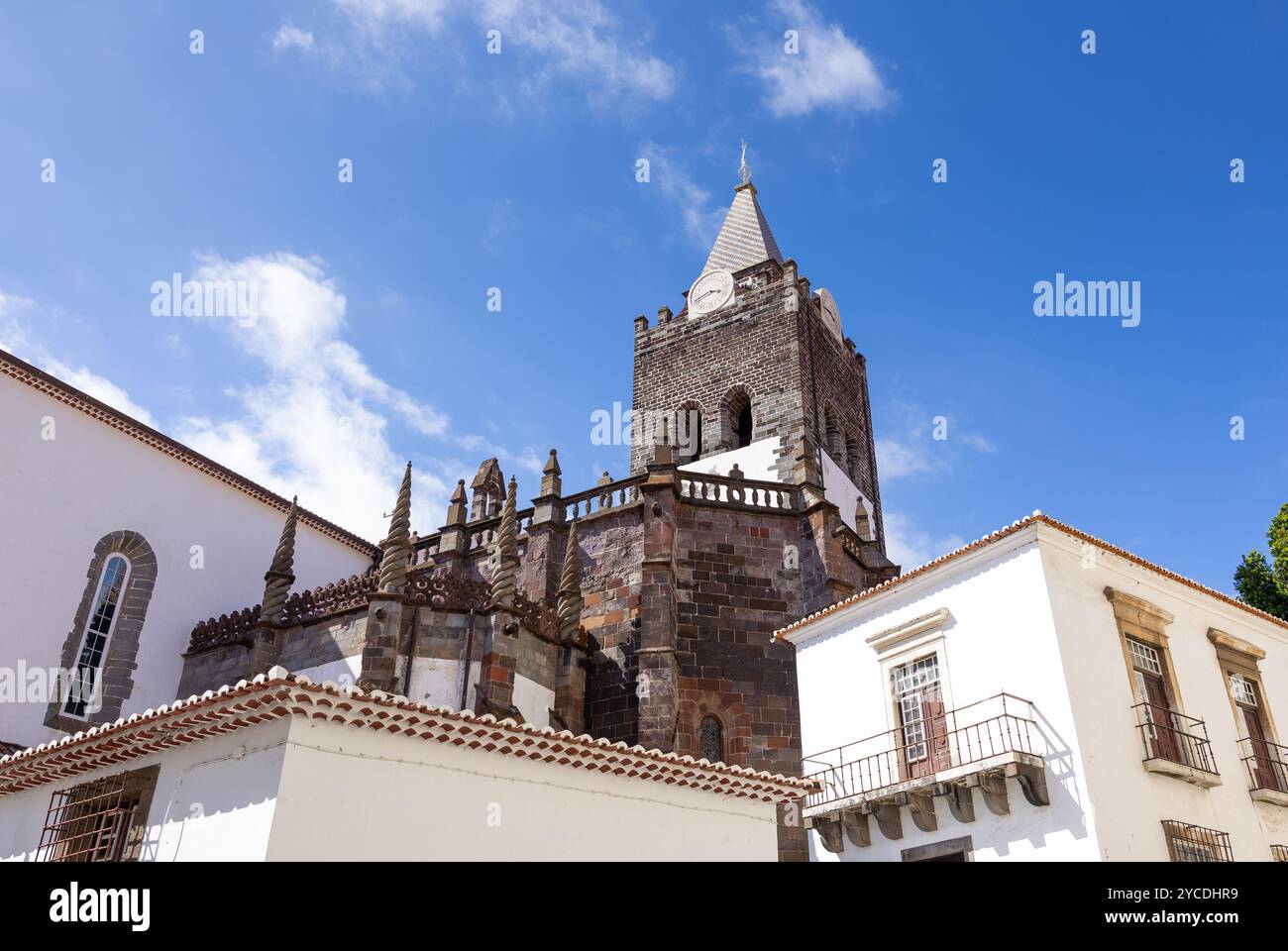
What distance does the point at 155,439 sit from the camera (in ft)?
76.3

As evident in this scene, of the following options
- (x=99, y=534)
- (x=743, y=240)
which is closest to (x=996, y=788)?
(x=99, y=534)

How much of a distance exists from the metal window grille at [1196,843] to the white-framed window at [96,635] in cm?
1963

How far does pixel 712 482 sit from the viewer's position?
23.4m

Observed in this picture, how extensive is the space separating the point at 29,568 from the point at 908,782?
55.8ft

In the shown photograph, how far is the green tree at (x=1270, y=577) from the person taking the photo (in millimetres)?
25297

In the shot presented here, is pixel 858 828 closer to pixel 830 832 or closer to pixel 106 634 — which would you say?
pixel 830 832

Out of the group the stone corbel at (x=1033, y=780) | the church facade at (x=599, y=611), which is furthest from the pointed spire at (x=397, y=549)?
the stone corbel at (x=1033, y=780)

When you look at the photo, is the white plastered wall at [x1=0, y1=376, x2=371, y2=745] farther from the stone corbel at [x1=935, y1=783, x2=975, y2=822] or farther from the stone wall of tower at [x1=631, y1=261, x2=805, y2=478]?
the stone corbel at [x1=935, y1=783, x2=975, y2=822]

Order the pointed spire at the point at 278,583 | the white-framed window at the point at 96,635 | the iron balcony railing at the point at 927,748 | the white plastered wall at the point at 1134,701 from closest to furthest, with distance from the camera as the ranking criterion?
1. the white plastered wall at the point at 1134,701
2. the iron balcony railing at the point at 927,748
3. the white-framed window at the point at 96,635
4. the pointed spire at the point at 278,583

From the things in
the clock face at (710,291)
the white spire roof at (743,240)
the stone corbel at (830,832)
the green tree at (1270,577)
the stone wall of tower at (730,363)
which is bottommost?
the stone corbel at (830,832)

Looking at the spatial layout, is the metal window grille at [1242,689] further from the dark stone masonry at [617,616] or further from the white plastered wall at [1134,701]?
the dark stone masonry at [617,616]

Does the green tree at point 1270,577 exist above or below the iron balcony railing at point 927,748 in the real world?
above

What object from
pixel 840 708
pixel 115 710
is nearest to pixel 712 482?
pixel 840 708
